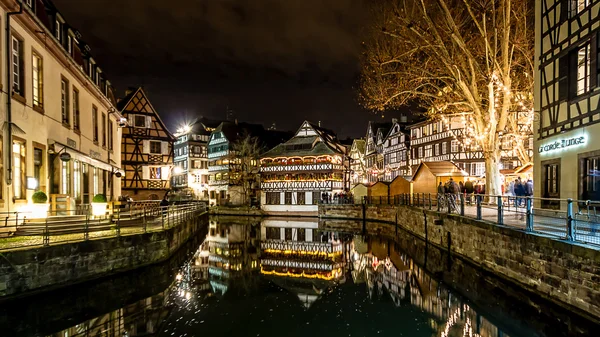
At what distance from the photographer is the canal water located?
30.8ft

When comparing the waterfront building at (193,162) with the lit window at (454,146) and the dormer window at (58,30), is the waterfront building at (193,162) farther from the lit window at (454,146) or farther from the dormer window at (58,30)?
the dormer window at (58,30)

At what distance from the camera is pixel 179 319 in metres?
10.2

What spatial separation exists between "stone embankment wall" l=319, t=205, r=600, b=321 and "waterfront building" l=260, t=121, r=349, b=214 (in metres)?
29.4

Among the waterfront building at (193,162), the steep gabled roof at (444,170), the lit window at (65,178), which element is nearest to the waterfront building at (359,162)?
the waterfront building at (193,162)

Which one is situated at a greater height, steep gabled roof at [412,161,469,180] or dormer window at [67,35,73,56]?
dormer window at [67,35,73,56]

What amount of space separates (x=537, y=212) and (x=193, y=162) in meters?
54.7

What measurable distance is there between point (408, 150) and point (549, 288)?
149 feet

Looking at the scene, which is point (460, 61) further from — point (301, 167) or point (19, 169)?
point (301, 167)

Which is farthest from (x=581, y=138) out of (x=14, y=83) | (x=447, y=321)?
(x=14, y=83)

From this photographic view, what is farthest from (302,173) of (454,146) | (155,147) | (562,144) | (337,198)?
(562,144)

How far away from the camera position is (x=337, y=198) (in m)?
48.1

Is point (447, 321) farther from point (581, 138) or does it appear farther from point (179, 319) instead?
point (581, 138)

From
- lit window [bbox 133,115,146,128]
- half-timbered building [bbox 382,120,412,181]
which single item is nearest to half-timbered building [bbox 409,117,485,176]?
half-timbered building [bbox 382,120,412,181]

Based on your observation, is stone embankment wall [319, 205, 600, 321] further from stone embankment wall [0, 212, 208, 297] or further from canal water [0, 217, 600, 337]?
stone embankment wall [0, 212, 208, 297]
